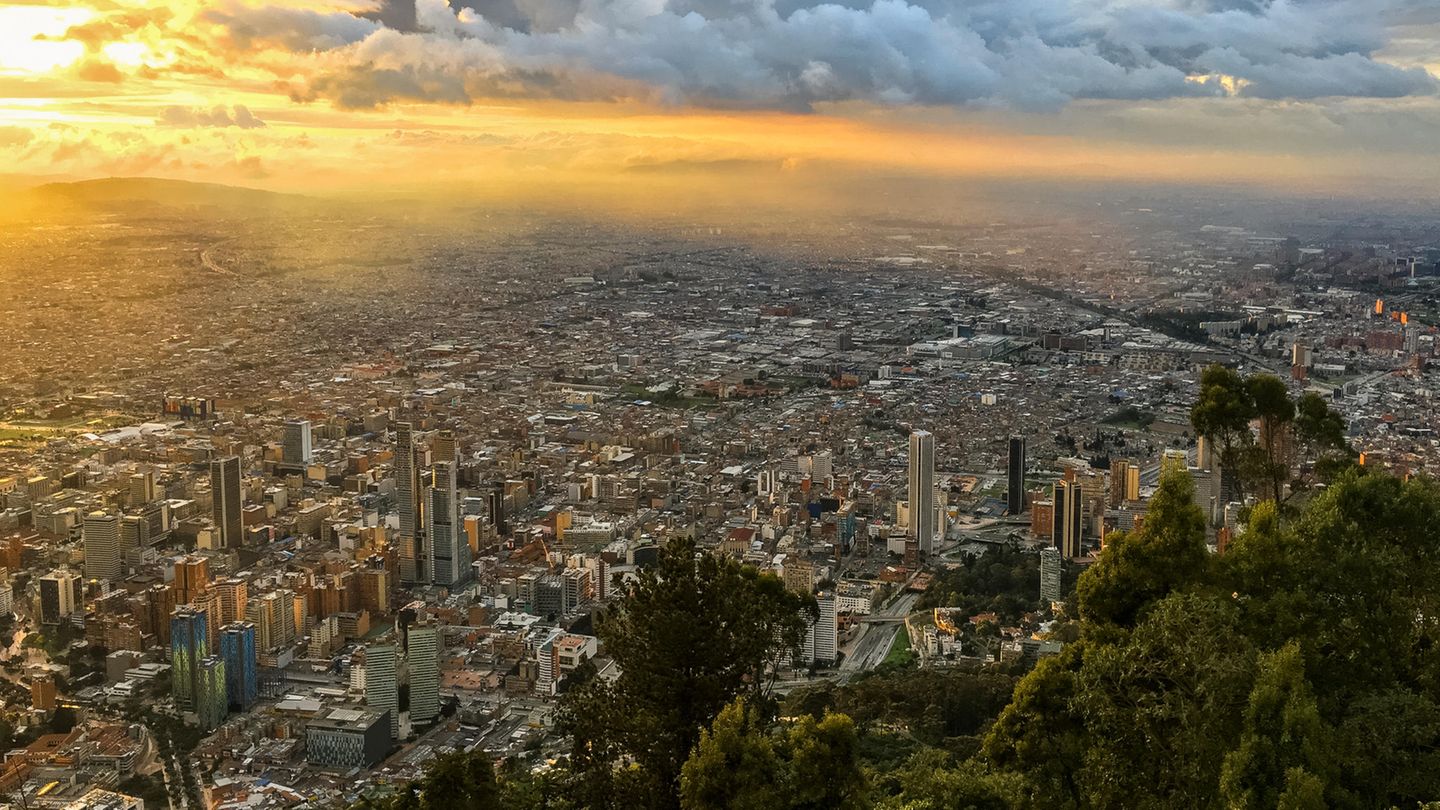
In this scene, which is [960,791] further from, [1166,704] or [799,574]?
[799,574]

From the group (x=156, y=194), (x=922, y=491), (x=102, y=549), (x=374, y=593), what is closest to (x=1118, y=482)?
(x=922, y=491)

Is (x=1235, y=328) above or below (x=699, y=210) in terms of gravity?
below

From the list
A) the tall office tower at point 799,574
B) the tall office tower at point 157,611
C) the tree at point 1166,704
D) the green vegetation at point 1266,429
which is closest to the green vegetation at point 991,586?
the tall office tower at point 799,574

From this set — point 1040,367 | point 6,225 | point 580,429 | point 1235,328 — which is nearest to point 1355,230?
point 1235,328

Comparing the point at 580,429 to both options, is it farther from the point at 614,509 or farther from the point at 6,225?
the point at 6,225

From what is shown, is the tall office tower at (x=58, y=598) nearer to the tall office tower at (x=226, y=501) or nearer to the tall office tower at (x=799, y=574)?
the tall office tower at (x=226, y=501)

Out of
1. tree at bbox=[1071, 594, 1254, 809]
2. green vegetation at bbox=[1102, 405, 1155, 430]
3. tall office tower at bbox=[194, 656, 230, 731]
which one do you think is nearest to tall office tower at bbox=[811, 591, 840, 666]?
tall office tower at bbox=[194, 656, 230, 731]

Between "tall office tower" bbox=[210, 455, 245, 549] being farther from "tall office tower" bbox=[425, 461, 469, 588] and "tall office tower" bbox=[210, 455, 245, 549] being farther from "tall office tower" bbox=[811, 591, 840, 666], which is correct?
"tall office tower" bbox=[811, 591, 840, 666]
